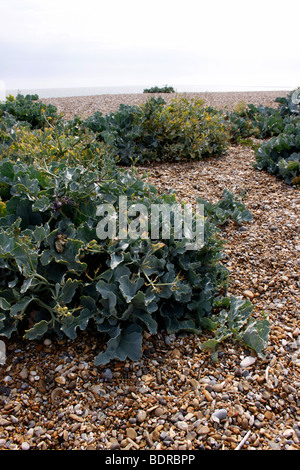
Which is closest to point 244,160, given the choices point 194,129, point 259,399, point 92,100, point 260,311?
point 194,129

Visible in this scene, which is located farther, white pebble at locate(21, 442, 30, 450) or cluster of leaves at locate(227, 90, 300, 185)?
cluster of leaves at locate(227, 90, 300, 185)

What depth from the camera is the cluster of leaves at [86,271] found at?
2080mm

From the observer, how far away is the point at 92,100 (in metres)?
9.80

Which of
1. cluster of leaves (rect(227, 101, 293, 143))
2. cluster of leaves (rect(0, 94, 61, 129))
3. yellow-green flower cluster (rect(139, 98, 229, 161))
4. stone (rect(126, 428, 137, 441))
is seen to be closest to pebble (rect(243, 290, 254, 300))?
stone (rect(126, 428, 137, 441))

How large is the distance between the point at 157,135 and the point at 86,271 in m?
3.14

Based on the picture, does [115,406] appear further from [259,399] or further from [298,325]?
[298,325]

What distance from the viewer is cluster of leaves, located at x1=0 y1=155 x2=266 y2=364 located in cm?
208

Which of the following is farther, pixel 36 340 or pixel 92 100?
pixel 92 100

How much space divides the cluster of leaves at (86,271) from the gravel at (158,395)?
0.13m

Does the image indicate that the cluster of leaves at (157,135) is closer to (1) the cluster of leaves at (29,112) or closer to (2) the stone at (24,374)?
(1) the cluster of leaves at (29,112)

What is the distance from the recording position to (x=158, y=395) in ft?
6.55

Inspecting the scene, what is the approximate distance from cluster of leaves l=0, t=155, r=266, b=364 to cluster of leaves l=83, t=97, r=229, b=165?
7.60ft

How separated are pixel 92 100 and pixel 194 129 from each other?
5535 millimetres

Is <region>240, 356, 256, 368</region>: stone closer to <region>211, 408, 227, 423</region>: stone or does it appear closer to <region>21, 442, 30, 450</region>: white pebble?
<region>211, 408, 227, 423</region>: stone
